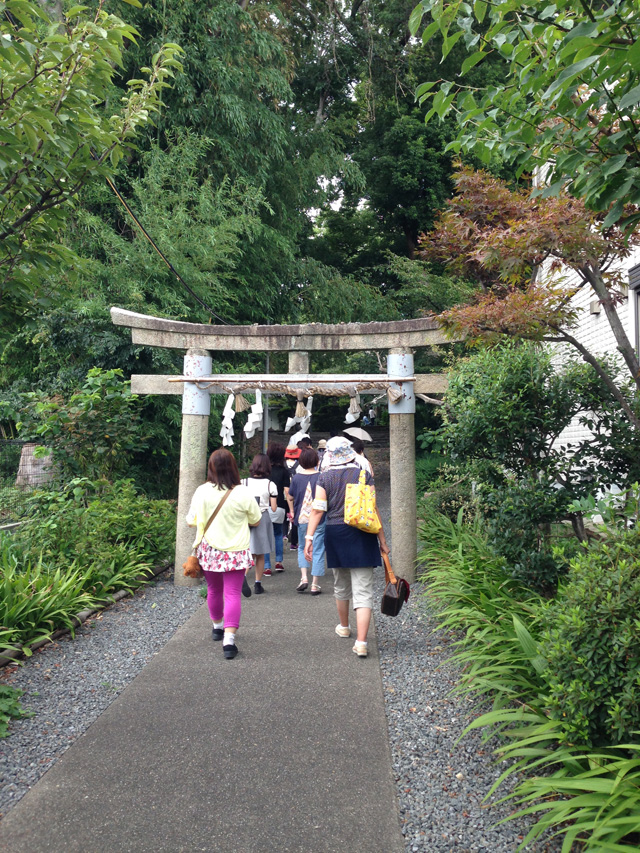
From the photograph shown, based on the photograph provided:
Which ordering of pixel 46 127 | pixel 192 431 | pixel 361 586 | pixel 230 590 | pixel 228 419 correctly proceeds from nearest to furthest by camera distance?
pixel 46 127 → pixel 361 586 → pixel 230 590 → pixel 192 431 → pixel 228 419

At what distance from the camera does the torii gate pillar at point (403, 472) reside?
7.53 m

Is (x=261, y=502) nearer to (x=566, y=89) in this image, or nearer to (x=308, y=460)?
(x=308, y=460)

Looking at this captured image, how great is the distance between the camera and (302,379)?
7766 millimetres

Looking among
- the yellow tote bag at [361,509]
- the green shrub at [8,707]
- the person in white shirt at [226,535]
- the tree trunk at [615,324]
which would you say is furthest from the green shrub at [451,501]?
the green shrub at [8,707]

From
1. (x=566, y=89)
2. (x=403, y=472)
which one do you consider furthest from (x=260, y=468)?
(x=566, y=89)

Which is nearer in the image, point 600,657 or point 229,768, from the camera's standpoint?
point 600,657

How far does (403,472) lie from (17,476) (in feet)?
19.5

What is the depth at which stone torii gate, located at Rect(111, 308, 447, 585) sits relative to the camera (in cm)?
759

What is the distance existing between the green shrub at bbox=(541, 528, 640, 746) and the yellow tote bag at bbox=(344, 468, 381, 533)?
2.03 meters

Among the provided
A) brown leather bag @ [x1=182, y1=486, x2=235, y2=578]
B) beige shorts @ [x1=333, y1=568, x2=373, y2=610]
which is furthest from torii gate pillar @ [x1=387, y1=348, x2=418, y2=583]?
brown leather bag @ [x1=182, y1=486, x2=235, y2=578]

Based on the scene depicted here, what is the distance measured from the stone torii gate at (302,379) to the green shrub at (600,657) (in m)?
4.49

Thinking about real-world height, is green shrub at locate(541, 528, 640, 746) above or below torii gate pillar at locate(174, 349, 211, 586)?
below

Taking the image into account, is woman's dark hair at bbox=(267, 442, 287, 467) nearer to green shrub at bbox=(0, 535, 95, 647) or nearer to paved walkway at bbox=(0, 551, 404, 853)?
green shrub at bbox=(0, 535, 95, 647)

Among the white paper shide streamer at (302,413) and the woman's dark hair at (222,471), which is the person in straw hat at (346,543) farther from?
the white paper shide streamer at (302,413)
